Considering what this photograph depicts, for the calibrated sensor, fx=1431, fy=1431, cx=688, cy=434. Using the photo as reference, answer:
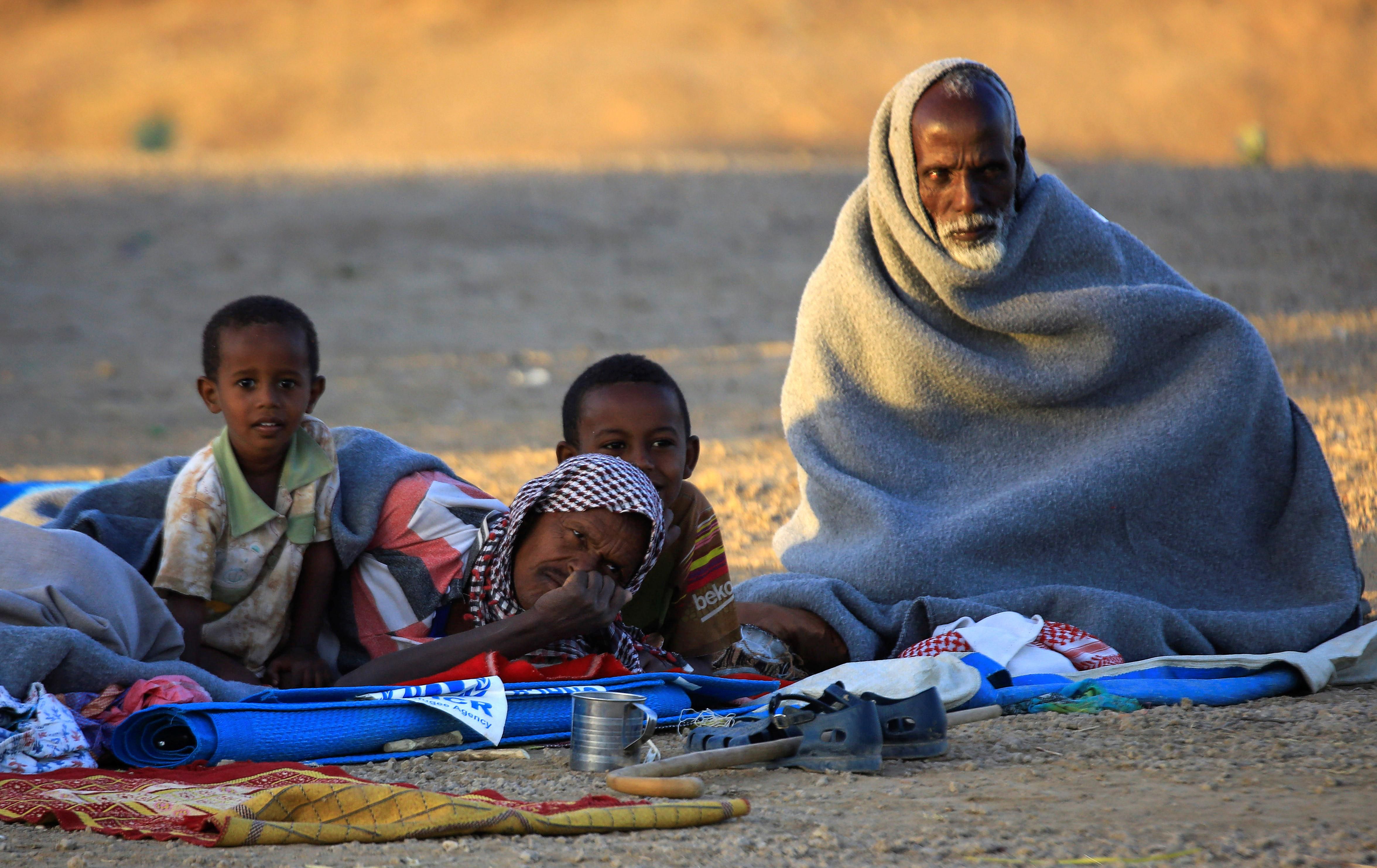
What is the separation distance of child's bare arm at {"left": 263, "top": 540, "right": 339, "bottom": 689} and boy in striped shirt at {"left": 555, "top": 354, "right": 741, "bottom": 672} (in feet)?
2.34

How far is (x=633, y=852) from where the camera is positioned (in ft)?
7.76

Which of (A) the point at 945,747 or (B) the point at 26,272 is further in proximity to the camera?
(B) the point at 26,272

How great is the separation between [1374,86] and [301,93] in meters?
23.1

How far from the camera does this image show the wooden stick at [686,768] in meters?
2.65

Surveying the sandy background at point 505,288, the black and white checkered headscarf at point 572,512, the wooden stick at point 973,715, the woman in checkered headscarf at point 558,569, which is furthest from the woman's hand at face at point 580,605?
the sandy background at point 505,288

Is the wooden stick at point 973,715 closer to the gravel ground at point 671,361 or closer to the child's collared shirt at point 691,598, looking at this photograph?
the gravel ground at point 671,361

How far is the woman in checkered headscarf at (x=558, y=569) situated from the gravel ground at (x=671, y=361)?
38 cm

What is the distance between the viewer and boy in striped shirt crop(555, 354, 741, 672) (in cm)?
395

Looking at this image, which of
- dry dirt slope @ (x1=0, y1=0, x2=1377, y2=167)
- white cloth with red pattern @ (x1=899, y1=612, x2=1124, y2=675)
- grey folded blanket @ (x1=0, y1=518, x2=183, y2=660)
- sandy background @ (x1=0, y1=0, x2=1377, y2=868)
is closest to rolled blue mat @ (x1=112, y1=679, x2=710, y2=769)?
sandy background @ (x1=0, y1=0, x2=1377, y2=868)

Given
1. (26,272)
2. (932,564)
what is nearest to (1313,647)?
(932,564)

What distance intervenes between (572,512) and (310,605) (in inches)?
36.2

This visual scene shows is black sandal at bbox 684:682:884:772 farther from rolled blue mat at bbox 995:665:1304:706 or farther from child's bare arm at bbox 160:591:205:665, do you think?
child's bare arm at bbox 160:591:205:665

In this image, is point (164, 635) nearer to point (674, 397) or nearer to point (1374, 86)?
point (674, 397)

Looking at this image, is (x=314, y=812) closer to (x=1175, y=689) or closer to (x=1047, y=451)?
(x=1175, y=689)
